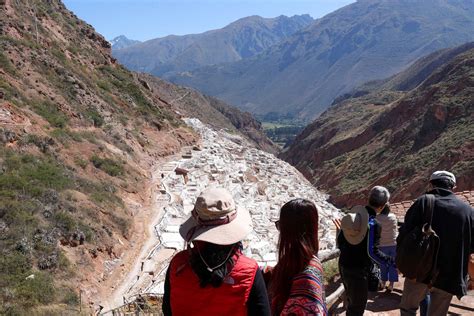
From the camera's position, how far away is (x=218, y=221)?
2457 millimetres

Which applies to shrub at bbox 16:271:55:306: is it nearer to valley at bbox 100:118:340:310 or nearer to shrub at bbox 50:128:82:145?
valley at bbox 100:118:340:310

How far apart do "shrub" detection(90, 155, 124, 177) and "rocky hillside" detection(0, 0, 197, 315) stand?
43 mm

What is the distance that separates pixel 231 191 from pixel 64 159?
7.81 metres

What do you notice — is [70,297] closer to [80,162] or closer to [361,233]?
[361,233]

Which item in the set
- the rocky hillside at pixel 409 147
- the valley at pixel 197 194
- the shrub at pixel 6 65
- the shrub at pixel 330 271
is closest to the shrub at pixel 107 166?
the valley at pixel 197 194

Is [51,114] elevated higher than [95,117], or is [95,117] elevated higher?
[51,114]

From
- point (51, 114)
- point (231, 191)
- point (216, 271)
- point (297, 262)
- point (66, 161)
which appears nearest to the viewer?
point (216, 271)

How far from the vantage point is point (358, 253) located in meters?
3.87

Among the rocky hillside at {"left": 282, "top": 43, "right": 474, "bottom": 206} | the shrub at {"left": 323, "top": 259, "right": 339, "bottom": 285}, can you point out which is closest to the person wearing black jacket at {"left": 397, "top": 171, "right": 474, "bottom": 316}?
the shrub at {"left": 323, "top": 259, "right": 339, "bottom": 285}

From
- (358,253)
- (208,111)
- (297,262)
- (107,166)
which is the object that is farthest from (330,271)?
(208,111)

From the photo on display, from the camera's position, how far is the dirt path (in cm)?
504

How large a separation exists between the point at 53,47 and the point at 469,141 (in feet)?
101

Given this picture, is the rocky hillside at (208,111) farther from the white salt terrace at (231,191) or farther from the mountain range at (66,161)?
the white salt terrace at (231,191)

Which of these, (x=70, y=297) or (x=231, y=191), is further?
(x=231, y=191)
